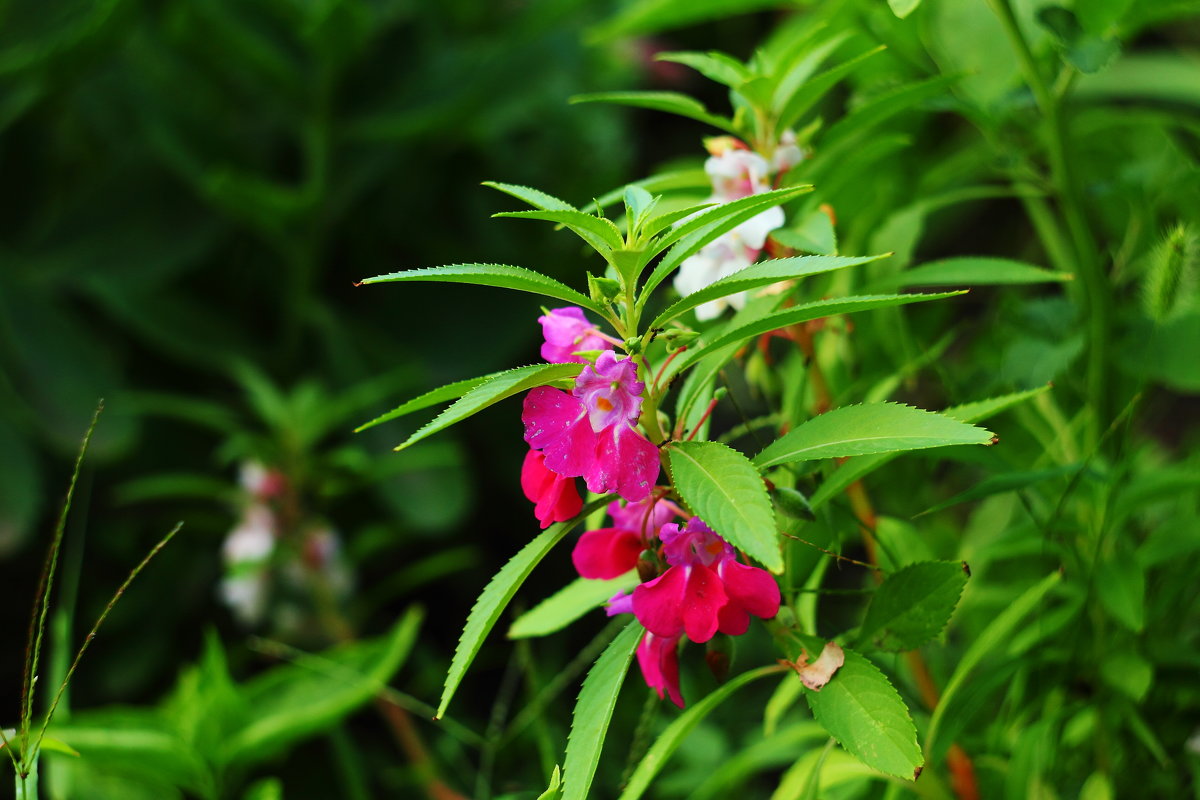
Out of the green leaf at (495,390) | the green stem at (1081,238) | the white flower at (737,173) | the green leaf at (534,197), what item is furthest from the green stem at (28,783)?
the green stem at (1081,238)

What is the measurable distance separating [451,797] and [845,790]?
0.46 metres

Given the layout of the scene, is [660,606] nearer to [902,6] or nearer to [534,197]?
[534,197]

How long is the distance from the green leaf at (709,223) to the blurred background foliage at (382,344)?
23 cm

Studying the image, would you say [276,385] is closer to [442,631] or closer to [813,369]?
[442,631]

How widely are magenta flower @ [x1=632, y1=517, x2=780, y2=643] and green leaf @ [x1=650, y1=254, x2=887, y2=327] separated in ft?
0.36

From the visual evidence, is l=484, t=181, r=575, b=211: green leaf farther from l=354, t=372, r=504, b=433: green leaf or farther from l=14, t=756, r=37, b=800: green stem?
l=14, t=756, r=37, b=800: green stem

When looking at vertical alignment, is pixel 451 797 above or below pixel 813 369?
below

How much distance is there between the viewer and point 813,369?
0.70 meters

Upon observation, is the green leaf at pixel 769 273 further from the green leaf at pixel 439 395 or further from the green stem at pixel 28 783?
the green stem at pixel 28 783

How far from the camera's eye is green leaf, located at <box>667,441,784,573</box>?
0.40m

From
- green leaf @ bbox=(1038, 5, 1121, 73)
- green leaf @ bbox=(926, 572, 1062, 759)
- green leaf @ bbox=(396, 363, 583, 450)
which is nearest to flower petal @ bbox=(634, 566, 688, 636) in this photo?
green leaf @ bbox=(396, 363, 583, 450)

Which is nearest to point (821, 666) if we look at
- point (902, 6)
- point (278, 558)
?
point (902, 6)

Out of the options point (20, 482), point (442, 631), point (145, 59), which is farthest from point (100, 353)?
point (442, 631)

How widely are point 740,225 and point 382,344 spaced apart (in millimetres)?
954
